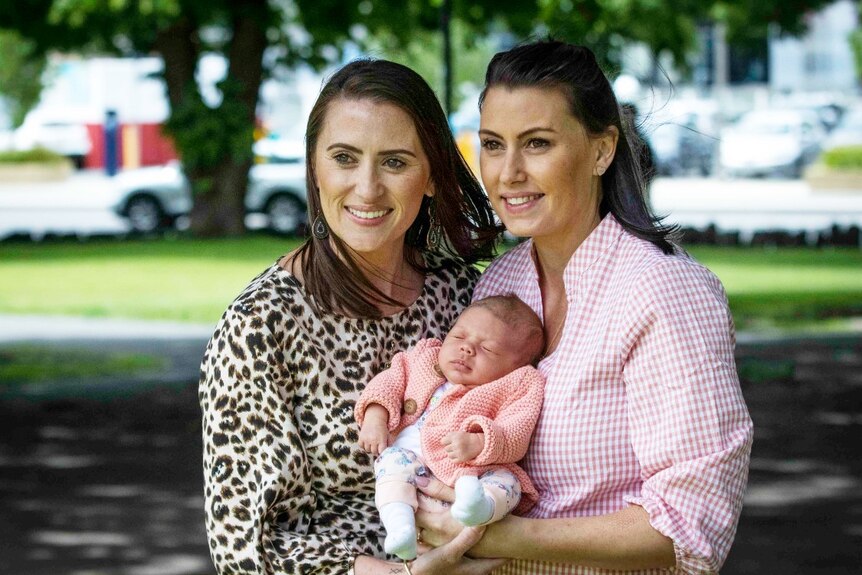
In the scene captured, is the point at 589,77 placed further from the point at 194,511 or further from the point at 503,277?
the point at 194,511

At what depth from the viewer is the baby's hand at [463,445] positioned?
3.26m

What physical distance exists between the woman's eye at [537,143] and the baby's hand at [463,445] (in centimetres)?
70

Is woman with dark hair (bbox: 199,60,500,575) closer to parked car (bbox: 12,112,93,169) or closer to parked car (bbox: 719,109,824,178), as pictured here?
parked car (bbox: 719,109,824,178)

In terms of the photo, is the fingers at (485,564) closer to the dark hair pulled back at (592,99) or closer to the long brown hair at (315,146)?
the long brown hair at (315,146)

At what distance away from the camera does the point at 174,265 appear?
63.7 feet

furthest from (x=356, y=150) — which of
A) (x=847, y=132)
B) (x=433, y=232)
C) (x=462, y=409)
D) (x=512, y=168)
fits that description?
(x=847, y=132)

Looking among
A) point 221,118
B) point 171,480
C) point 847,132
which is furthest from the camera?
point 847,132

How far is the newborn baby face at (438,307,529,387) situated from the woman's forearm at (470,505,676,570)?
14.7 inches

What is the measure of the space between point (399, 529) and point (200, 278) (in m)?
14.7

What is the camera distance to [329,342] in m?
3.49

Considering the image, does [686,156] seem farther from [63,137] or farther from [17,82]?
[63,137]

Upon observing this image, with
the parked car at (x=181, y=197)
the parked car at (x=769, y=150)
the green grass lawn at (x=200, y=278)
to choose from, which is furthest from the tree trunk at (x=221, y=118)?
the parked car at (x=769, y=150)

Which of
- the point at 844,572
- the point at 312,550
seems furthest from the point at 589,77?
the point at 844,572

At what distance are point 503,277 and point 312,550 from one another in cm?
91
